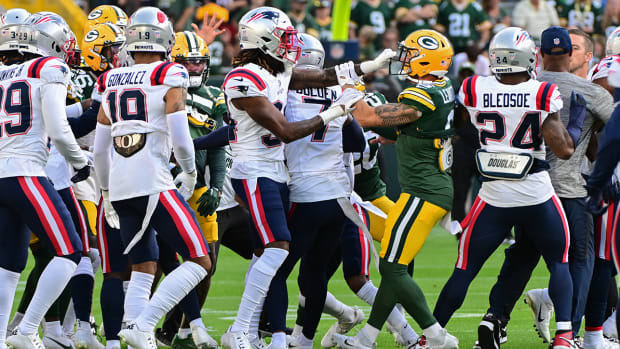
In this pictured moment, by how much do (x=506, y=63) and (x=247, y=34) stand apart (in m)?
1.44

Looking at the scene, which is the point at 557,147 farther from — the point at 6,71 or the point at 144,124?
the point at 6,71

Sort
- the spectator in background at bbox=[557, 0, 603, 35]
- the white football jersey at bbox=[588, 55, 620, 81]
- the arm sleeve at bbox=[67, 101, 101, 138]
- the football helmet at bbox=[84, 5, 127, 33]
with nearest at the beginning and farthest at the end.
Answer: the arm sleeve at bbox=[67, 101, 101, 138], the white football jersey at bbox=[588, 55, 620, 81], the football helmet at bbox=[84, 5, 127, 33], the spectator in background at bbox=[557, 0, 603, 35]

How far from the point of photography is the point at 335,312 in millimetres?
6945

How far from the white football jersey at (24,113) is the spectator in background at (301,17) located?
888 cm

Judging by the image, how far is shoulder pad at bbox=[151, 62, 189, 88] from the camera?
18.8ft

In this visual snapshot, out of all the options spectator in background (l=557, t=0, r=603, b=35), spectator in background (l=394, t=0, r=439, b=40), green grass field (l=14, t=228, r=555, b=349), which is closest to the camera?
green grass field (l=14, t=228, r=555, b=349)

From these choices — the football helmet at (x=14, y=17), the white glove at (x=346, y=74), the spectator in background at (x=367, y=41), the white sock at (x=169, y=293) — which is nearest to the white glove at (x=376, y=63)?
the white glove at (x=346, y=74)

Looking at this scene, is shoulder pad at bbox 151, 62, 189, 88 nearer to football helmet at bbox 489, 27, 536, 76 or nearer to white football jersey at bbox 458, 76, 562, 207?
white football jersey at bbox 458, 76, 562, 207

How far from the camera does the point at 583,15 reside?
15.7 metres

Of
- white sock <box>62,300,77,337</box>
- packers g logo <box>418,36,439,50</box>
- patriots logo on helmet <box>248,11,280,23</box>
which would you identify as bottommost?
white sock <box>62,300,77,337</box>

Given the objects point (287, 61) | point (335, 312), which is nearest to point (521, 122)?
point (287, 61)

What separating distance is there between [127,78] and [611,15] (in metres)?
10.9

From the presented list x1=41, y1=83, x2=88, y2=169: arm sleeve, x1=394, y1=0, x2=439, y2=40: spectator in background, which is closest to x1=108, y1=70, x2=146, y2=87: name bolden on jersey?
x1=41, y1=83, x2=88, y2=169: arm sleeve

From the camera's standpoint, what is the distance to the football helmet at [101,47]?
716 centimetres
